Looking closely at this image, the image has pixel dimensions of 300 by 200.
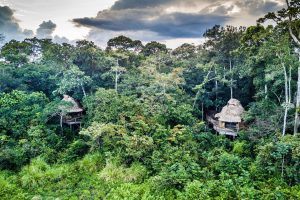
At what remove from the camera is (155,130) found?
18.8 meters

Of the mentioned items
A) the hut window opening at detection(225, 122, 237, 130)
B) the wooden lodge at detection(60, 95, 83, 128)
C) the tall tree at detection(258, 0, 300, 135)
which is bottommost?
the hut window opening at detection(225, 122, 237, 130)

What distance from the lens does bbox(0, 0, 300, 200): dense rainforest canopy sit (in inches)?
571

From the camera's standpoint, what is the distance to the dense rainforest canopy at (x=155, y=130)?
1452 cm

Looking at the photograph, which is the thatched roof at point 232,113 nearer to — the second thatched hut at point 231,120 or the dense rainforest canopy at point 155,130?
the second thatched hut at point 231,120

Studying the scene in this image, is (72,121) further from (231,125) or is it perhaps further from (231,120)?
(231,125)

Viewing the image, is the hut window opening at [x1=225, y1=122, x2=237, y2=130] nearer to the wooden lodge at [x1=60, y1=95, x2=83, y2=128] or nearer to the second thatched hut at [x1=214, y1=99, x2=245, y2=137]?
the second thatched hut at [x1=214, y1=99, x2=245, y2=137]

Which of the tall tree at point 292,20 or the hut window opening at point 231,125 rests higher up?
the tall tree at point 292,20

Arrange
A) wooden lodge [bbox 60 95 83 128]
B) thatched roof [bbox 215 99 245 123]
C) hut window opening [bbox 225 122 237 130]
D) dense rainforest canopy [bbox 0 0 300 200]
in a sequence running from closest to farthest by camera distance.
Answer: dense rainforest canopy [bbox 0 0 300 200] → thatched roof [bbox 215 99 245 123] → hut window opening [bbox 225 122 237 130] → wooden lodge [bbox 60 95 83 128]

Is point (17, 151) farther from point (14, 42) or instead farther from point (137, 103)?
point (14, 42)

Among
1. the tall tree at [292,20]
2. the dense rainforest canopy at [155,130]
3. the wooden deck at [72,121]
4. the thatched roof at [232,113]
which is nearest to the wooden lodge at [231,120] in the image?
the thatched roof at [232,113]

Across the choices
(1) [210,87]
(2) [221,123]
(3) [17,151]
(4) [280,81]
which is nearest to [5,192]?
(3) [17,151]

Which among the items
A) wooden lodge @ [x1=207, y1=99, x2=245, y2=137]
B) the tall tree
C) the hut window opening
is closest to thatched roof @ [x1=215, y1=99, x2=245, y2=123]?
wooden lodge @ [x1=207, y1=99, x2=245, y2=137]

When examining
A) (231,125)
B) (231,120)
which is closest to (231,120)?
(231,120)

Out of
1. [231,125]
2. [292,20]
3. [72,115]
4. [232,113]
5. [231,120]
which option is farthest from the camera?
[72,115]
